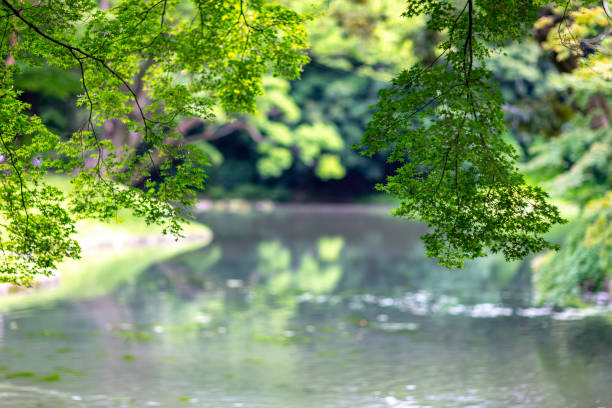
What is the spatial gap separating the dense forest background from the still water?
83.4 inches

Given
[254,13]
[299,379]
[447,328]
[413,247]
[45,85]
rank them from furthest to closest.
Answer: [413,247] < [45,85] < [447,328] < [299,379] < [254,13]

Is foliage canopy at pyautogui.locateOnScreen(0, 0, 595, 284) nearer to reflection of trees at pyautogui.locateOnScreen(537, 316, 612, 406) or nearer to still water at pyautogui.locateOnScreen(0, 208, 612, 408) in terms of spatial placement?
still water at pyautogui.locateOnScreen(0, 208, 612, 408)

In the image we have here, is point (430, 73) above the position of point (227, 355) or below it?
above

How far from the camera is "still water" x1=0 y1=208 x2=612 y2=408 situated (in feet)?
29.4

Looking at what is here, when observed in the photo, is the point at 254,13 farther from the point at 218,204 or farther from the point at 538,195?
the point at 218,204

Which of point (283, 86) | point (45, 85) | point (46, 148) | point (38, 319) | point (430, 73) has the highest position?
point (283, 86)

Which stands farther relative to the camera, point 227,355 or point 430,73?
point 227,355

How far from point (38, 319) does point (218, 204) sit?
37.8 metres

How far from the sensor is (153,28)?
20.1 ft

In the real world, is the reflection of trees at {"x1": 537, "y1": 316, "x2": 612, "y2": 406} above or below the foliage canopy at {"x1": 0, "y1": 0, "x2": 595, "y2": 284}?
below

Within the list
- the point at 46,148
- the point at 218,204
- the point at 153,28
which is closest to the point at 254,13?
the point at 153,28

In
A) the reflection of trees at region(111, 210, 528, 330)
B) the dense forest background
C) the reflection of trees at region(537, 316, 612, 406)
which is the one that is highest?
the dense forest background

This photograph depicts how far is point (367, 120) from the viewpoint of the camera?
4753 cm

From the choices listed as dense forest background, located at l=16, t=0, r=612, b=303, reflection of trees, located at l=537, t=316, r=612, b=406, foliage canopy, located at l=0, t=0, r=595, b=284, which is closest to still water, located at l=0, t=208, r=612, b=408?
reflection of trees, located at l=537, t=316, r=612, b=406
